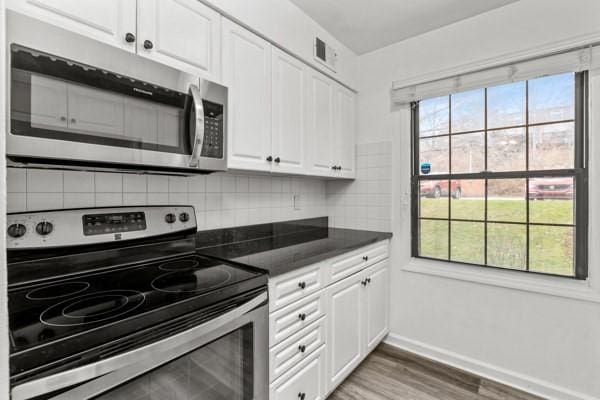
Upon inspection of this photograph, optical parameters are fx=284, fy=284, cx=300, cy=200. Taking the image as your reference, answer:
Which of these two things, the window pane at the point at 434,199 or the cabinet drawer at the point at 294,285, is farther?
the window pane at the point at 434,199

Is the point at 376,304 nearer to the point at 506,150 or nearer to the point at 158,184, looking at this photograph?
the point at 506,150

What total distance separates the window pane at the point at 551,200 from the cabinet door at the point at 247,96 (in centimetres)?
174

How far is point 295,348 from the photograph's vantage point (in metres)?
1.40

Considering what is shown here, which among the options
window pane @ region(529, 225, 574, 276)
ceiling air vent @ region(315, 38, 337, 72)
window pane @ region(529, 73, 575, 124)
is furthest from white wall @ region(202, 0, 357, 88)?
window pane @ region(529, 225, 574, 276)

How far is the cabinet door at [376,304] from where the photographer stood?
206cm

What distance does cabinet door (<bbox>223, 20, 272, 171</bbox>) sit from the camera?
4.85 ft

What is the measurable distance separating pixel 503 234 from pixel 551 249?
0.26 metres

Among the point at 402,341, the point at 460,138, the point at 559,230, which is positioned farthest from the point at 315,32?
the point at 402,341

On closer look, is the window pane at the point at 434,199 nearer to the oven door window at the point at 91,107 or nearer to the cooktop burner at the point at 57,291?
the oven door window at the point at 91,107

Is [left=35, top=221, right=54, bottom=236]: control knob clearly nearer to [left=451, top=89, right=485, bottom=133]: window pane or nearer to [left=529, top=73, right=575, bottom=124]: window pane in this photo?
[left=451, top=89, right=485, bottom=133]: window pane

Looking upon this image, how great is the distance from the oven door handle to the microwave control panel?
0.73 m

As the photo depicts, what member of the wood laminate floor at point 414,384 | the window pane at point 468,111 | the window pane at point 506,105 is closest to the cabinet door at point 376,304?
the wood laminate floor at point 414,384

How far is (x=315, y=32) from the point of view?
2.04 metres

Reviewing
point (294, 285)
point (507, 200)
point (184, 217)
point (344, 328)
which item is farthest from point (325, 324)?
point (507, 200)
